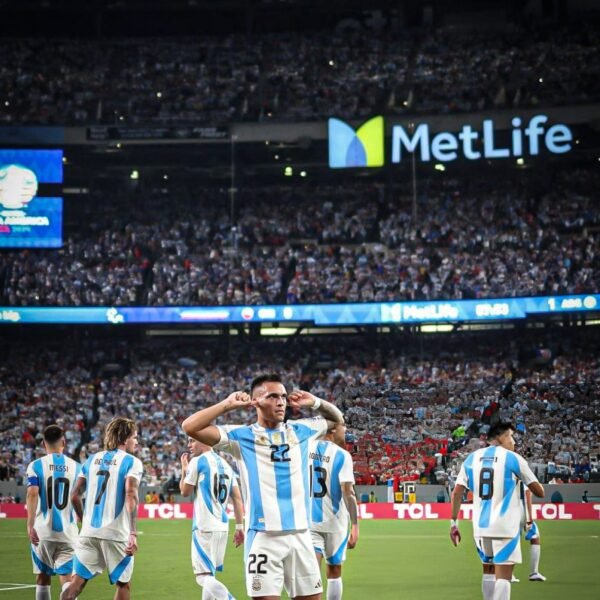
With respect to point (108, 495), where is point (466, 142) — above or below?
above

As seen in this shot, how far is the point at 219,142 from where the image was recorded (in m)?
53.2

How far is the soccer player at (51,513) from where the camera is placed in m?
13.0

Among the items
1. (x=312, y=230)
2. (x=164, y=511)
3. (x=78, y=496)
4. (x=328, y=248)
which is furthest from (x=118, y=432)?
(x=312, y=230)

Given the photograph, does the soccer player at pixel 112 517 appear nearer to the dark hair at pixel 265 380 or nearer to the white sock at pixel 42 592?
the white sock at pixel 42 592

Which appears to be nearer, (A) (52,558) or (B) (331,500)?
(A) (52,558)

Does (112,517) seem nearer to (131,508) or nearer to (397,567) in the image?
(131,508)

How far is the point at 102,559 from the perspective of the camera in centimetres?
1212

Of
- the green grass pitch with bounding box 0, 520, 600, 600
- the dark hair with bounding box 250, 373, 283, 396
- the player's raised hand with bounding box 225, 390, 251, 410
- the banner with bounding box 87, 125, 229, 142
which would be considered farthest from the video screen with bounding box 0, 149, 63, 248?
the player's raised hand with bounding box 225, 390, 251, 410

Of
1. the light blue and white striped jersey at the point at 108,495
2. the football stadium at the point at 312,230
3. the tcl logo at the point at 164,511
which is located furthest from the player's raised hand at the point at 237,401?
the tcl logo at the point at 164,511

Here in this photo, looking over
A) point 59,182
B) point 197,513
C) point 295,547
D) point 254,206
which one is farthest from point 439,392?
point 295,547

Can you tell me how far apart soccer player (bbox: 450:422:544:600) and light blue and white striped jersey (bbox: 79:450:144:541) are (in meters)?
3.83

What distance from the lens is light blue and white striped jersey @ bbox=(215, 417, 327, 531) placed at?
8703mm

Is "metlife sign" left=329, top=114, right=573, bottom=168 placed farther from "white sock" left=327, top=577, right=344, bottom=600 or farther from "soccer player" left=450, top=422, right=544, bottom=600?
"white sock" left=327, top=577, right=344, bottom=600

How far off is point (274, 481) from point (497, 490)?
484 cm
